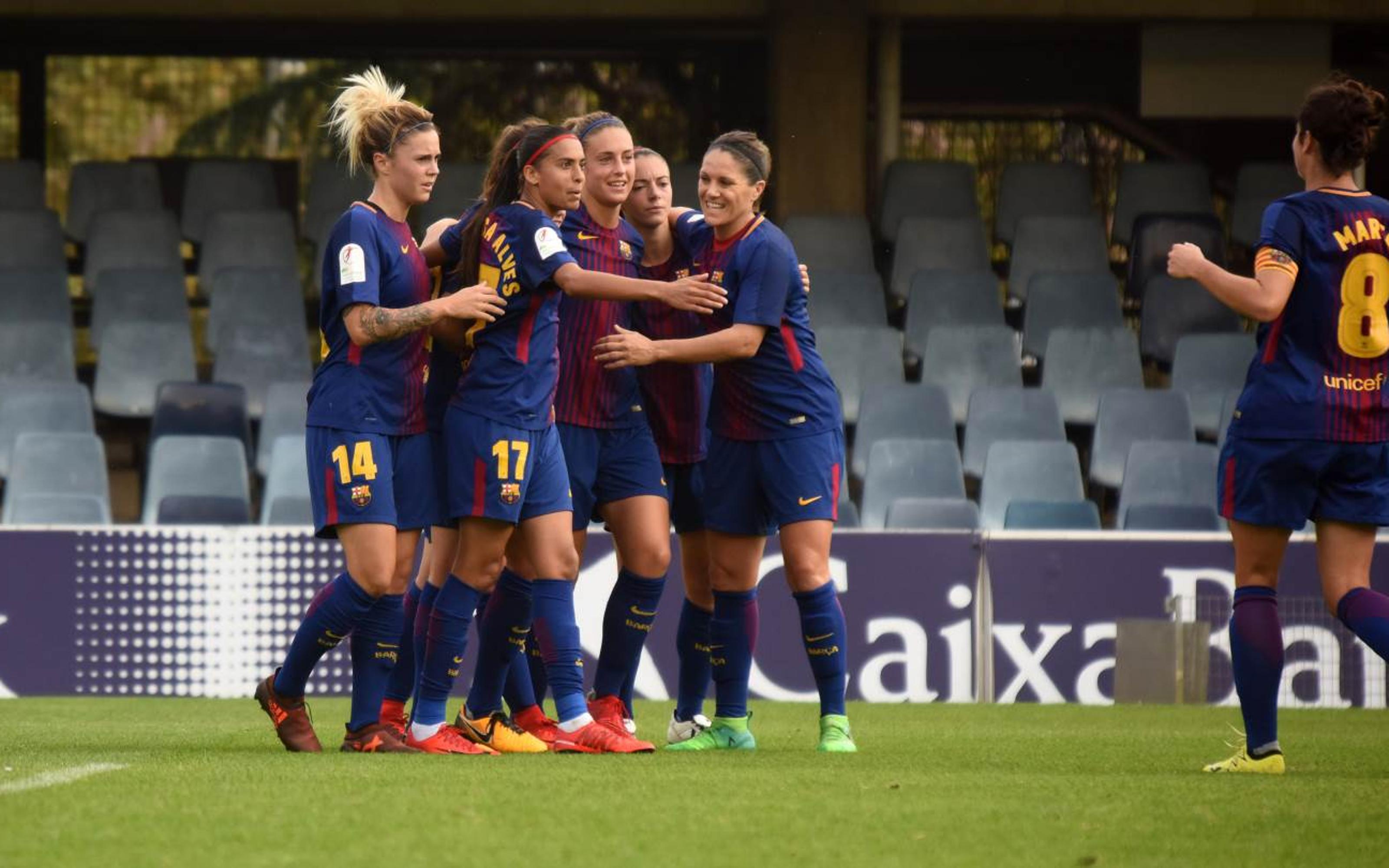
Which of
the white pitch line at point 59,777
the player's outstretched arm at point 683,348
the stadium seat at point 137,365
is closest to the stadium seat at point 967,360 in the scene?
the stadium seat at point 137,365

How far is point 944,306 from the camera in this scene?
47.8 ft

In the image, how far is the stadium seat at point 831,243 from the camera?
1496 cm

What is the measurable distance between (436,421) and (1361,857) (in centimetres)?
326

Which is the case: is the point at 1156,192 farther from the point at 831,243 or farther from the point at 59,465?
the point at 59,465

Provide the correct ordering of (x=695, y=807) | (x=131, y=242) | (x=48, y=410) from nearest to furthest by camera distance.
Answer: (x=695, y=807) < (x=48, y=410) < (x=131, y=242)

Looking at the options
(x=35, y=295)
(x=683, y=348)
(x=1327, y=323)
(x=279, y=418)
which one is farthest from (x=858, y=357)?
(x=1327, y=323)

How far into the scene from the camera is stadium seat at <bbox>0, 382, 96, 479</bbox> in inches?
505

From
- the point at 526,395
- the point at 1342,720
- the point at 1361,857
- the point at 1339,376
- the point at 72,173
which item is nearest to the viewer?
the point at 1361,857

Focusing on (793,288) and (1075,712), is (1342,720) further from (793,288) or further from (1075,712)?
(793,288)

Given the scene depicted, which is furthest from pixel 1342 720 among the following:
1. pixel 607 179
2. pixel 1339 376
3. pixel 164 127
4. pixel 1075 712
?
pixel 164 127

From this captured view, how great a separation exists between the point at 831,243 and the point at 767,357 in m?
8.01

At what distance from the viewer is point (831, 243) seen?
1504 centimetres

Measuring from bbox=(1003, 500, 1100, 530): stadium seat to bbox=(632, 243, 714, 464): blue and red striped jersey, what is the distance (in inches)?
183

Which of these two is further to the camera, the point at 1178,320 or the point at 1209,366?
the point at 1178,320
